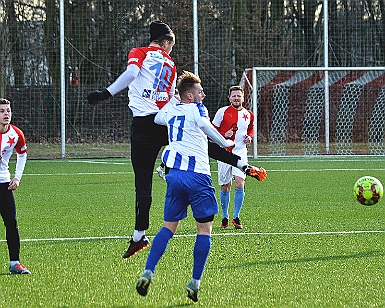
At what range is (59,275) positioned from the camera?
6.93m

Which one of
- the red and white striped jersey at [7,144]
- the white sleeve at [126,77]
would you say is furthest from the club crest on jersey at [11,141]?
the white sleeve at [126,77]

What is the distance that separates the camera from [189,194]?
5930mm

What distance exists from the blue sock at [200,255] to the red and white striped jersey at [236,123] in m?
5.24

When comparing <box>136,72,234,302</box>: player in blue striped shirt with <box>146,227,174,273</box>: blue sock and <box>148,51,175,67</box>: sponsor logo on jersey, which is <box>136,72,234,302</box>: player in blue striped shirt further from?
<box>148,51,175,67</box>: sponsor logo on jersey

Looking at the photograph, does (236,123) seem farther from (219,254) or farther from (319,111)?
(319,111)

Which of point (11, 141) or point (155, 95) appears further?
point (155, 95)

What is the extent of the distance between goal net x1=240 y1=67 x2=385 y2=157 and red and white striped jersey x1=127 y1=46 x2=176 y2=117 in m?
18.7

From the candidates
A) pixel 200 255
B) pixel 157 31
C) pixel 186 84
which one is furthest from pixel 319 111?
Answer: pixel 200 255

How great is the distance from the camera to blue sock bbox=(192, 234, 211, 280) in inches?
230

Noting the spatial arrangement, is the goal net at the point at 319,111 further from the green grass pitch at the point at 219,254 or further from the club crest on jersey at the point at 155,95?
the club crest on jersey at the point at 155,95

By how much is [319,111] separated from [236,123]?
15882 millimetres

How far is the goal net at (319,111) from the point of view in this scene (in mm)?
26328

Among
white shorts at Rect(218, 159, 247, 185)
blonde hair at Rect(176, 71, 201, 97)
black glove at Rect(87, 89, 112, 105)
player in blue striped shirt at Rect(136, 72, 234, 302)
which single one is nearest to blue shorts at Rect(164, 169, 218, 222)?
player in blue striped shirt at Rect(136, 72, 234, 302)

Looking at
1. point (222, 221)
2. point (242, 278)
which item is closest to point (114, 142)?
point (222, 221)
